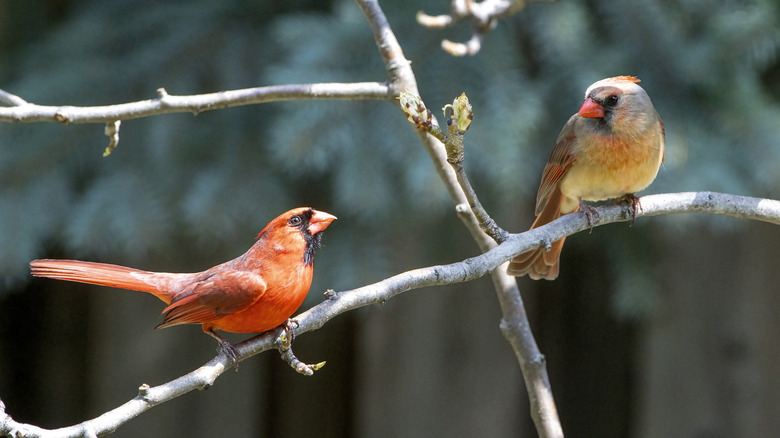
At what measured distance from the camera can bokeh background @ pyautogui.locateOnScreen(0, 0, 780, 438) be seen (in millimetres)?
2416

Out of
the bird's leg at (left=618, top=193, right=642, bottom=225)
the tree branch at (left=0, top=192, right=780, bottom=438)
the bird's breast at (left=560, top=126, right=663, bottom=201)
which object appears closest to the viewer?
the tree branch at (left=0, top=192, right=780, bottom=438)

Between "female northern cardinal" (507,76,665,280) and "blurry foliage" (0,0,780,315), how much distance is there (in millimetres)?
176

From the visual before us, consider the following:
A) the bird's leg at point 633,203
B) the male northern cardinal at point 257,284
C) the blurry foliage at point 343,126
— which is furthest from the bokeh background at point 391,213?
the male northern cardinal at point 257,284

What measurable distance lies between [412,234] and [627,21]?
94 cm

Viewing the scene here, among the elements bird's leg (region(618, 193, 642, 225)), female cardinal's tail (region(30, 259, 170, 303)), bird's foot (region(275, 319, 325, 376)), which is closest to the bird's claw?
bird's leg (region(618, 193, 642, 225))

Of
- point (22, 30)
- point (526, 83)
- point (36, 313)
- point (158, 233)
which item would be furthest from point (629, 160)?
point (36, 313)

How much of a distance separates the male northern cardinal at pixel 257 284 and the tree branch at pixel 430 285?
Result: 0.17 ft

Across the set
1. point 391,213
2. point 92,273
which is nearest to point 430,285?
point 92,273

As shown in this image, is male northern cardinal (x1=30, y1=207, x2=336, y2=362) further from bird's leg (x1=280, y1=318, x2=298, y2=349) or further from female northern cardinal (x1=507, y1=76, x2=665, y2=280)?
female northern cardinal (x1=507, y1=76, x2=665, y2=280)

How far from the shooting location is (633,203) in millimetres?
2027

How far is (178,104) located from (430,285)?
613 mm

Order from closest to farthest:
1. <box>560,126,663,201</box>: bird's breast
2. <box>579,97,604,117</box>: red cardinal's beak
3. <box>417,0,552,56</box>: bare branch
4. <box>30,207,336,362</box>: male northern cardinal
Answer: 1. <box>30,207,336,362</box>: male northern cardinal
2. <box>417,0,552,56</box>: bare branch
3. <box>579,97,604,117</box>: red cardinal's beak
4. <box>560,126,663,201</box>: bird's breast

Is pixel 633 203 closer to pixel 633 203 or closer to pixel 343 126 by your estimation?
pixel 633 203

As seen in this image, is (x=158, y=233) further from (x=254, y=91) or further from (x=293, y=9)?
(x=254, y=91)
